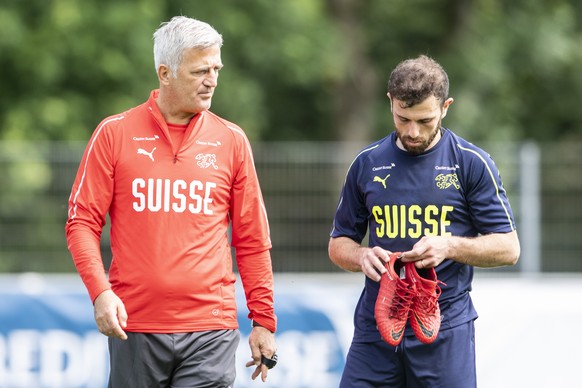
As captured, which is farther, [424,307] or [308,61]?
[308,61]

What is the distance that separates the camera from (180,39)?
4832 millimetres

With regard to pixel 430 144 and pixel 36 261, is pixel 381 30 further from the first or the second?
pixel 430 144

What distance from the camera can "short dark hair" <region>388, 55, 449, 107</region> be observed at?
15.7ft

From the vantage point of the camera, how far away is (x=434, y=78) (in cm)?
484

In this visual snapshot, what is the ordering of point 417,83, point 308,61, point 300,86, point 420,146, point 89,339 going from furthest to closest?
1. point 300,86
2. point 308,61
3. point 89,339
4. point 420,146
5. point 417,83

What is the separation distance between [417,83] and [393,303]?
0.96 m

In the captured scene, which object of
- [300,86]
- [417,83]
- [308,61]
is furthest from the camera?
[300,86]

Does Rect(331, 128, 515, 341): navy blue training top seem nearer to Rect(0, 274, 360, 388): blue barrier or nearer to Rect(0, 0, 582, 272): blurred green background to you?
Rect(0, 274, 360, 388): blue barrier

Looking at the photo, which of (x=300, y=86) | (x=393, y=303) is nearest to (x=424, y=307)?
(x=393, y=303)

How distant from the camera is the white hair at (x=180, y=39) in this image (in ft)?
15.8

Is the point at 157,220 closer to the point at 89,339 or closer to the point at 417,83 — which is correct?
the point at 417,83

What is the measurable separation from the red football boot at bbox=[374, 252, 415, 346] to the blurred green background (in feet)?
22.2

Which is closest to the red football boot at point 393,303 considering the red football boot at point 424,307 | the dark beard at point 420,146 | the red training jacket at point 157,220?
the red football boot at point 424,307

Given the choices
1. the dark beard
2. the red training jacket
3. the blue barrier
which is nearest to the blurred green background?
the blue barrier
